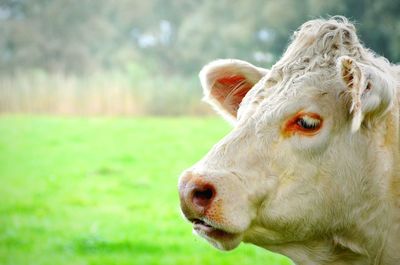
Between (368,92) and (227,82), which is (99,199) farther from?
(368,92)

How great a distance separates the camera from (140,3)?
37.6 metres

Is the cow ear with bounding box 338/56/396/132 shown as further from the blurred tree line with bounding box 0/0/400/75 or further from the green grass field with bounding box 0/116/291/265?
the blurred tree line with bounding box 0/0/400/75

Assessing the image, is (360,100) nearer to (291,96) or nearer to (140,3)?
(291,96)

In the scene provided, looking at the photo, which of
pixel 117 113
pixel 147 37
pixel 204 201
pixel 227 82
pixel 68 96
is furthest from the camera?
pixel 147 37

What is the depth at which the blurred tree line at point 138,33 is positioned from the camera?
3181cm

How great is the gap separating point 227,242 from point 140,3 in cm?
3607

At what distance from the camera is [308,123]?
8.29 feet

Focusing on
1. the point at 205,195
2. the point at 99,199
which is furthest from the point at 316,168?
the point at 99,199

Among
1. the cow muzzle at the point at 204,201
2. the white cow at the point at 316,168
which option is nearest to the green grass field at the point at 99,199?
the white cow at the point at 316,168

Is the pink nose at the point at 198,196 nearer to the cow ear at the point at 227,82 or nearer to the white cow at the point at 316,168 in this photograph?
the white cow at the point at 316,168

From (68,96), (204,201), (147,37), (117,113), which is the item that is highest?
(147,37)

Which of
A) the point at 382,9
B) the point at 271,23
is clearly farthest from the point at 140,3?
the point at 382,9

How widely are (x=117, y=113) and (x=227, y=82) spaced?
19.2 meters

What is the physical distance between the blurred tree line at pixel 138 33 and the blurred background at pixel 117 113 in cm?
6
